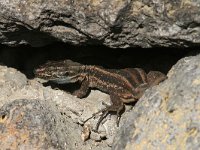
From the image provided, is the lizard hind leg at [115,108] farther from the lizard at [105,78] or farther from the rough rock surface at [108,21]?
the rough rock surface at [108,21]

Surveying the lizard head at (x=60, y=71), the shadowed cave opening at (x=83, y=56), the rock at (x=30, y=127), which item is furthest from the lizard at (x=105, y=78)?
the rock at (x=30, y=127)

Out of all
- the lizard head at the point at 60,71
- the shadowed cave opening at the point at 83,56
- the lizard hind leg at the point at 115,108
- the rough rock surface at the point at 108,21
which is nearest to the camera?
the rough rock surface at the point at 108,21

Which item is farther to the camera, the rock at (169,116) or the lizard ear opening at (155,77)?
the lizard ear opening at (155,77)

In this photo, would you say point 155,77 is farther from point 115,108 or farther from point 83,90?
point 83,90

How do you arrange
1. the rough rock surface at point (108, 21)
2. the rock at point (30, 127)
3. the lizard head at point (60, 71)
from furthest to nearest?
the lizard head at point (60, 71), the rock at point (30, 127), the rough rock surface at point (108, 21)

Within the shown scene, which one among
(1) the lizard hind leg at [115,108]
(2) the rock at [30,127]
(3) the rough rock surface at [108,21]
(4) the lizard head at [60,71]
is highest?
(3) the rough rock surface at [108,21]

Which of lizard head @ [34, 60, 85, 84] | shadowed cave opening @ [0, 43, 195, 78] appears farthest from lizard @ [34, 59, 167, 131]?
shadowed cave opening @ [0, 43, 195, 78]

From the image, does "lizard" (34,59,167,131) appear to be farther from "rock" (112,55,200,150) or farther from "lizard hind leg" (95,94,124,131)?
"rock" (112,55,200,150)

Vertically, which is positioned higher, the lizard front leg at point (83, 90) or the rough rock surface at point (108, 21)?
the rough rock surface at point (108, 21)

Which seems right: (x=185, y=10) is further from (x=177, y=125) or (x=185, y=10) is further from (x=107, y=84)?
(x=107, y=84)
